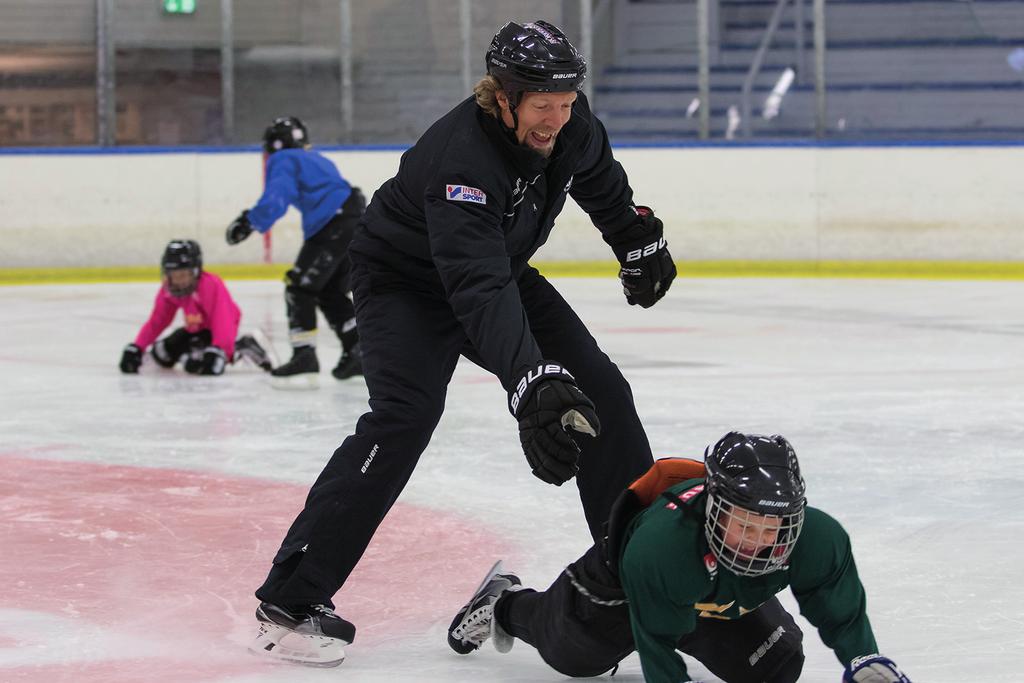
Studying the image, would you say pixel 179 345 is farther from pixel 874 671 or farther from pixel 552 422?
pixel 874 671

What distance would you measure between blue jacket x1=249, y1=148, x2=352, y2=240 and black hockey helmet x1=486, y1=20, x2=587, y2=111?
364 centimetres

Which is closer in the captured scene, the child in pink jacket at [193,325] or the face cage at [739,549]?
the face cage at [739,549]

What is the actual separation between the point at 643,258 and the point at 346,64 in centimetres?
773

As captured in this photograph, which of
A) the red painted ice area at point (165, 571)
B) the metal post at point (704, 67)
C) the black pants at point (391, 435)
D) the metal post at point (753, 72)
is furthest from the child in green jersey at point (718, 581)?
the metal post at point (753, 72)

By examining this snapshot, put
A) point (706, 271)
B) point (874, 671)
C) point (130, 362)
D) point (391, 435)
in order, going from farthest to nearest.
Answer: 1. point (706, 271)
2. point (130, 362)
3. point (391, 435)
4. point (874, 671)

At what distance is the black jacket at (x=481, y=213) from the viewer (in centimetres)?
234

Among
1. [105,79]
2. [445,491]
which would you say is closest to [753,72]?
[105,79]

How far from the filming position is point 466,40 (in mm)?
10359

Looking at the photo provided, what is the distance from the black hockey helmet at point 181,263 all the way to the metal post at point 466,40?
4448 mm

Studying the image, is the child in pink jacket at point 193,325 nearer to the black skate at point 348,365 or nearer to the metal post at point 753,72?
the black skate at point 348,365

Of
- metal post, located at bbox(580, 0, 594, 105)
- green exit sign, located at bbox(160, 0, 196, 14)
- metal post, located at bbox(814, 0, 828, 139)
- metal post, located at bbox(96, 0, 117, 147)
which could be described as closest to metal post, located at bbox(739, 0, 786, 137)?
metal post, located at bbox(814, 0, 828, 139)

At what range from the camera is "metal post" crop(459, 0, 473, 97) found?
1035 cm

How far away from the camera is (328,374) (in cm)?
624

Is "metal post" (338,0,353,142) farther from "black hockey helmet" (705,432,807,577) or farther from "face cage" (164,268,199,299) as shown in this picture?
"black hockey helmet" (705,432,807,577)
